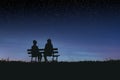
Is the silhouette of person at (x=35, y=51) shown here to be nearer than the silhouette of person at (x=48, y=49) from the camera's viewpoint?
No

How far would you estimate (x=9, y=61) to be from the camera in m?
20.6

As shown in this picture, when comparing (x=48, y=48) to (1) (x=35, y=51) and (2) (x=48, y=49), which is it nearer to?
(2) (x=48, y=49)
